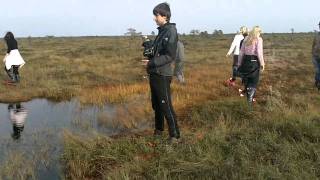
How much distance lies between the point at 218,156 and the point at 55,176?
207 centimetres

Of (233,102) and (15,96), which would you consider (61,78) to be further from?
(233,102)

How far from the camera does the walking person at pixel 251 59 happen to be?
9.33 m

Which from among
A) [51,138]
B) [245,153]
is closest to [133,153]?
[245,153]

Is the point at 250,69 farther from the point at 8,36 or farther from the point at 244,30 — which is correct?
the point at 8,36

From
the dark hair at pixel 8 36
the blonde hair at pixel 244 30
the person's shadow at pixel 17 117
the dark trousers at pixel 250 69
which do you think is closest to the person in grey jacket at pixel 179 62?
the blonde hair at pixel 244 30

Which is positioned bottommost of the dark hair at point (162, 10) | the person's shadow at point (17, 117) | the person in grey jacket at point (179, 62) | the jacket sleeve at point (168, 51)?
the person's shadow at point (17, 117)

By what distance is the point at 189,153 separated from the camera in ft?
19.0

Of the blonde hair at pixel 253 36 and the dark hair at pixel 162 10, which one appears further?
the blonde hair at pixel 253 36

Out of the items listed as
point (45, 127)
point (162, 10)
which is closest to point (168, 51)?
point (162, 10)

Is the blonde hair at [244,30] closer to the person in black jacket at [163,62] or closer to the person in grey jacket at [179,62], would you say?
the person in grey jacket at [179,62]

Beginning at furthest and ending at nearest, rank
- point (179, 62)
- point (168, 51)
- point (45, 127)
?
point (179, 62) < point (45, 127) < point (168, 51)

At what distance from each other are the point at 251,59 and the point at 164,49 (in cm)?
→ 370

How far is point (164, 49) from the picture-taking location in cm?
623

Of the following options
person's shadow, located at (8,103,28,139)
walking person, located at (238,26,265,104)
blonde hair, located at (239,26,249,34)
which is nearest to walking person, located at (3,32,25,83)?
person's shadow, located at (8,103,28,139)
